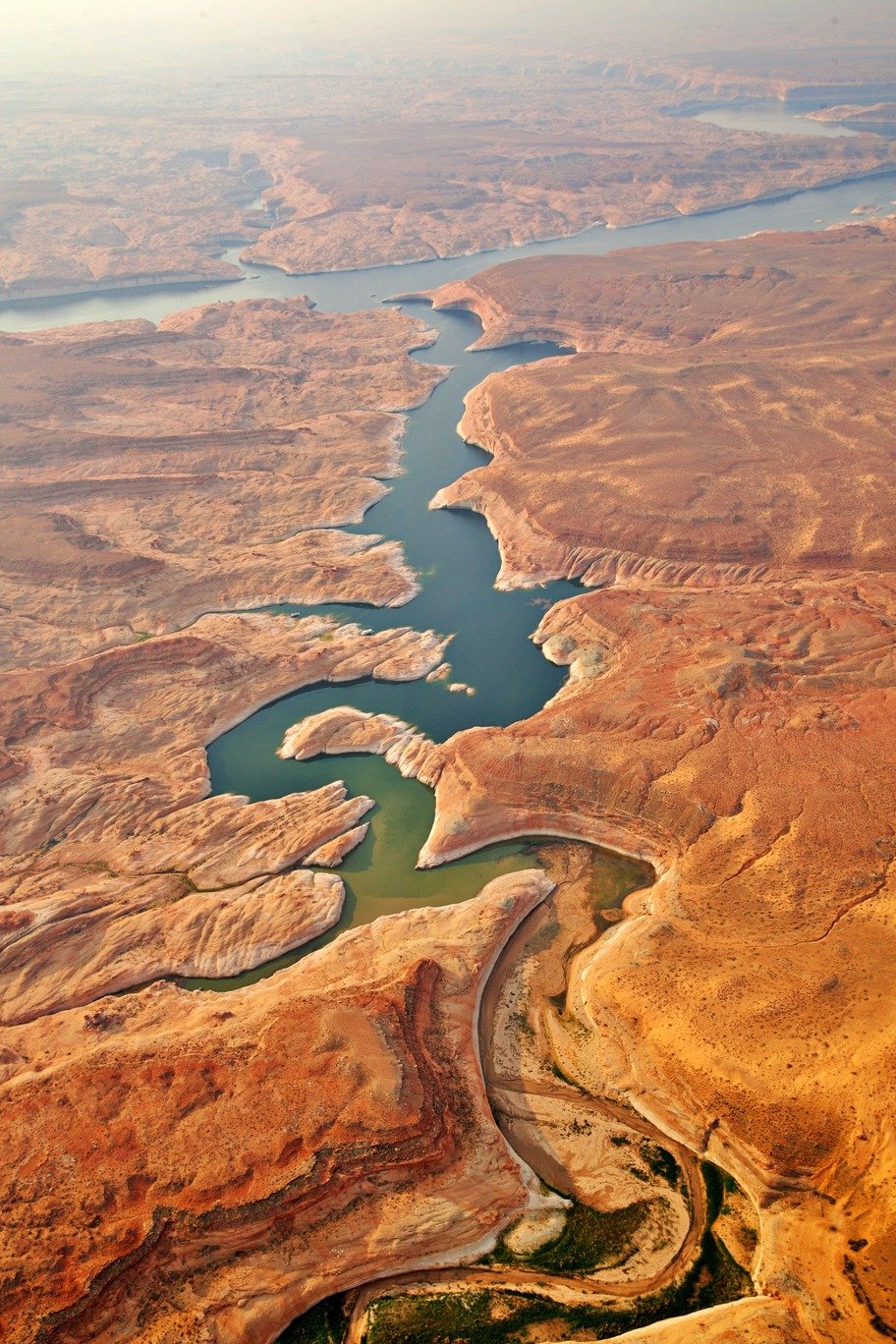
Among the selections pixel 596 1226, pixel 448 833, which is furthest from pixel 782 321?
pixel 596 1226

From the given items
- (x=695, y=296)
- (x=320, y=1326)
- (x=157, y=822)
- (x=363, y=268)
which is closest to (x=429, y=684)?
(x=157, y=822)

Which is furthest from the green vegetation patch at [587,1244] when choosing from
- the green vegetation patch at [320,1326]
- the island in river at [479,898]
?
the green vegetation patch at [320,1326]

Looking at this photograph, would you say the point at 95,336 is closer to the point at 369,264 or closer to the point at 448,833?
the point at 369,264

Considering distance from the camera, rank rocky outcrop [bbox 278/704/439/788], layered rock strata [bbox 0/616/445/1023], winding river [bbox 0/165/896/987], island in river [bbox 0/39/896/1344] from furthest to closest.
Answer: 1. rocky outcrop [bbox 278/704/439/788]
2. winding river [bbox 0/165/896/987]
3. layered rock strata [bbox 0/616/445/1023]
4. island in river [bbox 0/39/896/1344]

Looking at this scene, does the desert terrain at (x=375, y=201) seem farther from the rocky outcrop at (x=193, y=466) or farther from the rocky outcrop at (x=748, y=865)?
the rocky outcrop at (x=748, y=865)

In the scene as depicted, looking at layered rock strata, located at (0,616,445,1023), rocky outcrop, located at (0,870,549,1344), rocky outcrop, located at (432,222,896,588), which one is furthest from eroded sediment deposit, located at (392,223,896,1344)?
layered rock strata, located at (0,616,445,1023)

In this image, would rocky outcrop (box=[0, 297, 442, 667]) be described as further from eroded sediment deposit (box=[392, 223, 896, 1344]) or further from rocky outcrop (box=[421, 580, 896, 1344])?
rocky outcrop (box=[421, 580, 896, 1344])

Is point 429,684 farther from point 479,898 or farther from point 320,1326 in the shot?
point 320,1326

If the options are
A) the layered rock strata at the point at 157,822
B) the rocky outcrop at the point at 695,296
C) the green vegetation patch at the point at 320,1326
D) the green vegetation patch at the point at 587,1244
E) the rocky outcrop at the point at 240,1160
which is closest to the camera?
the rocky outcrop at the point at 240,1160
